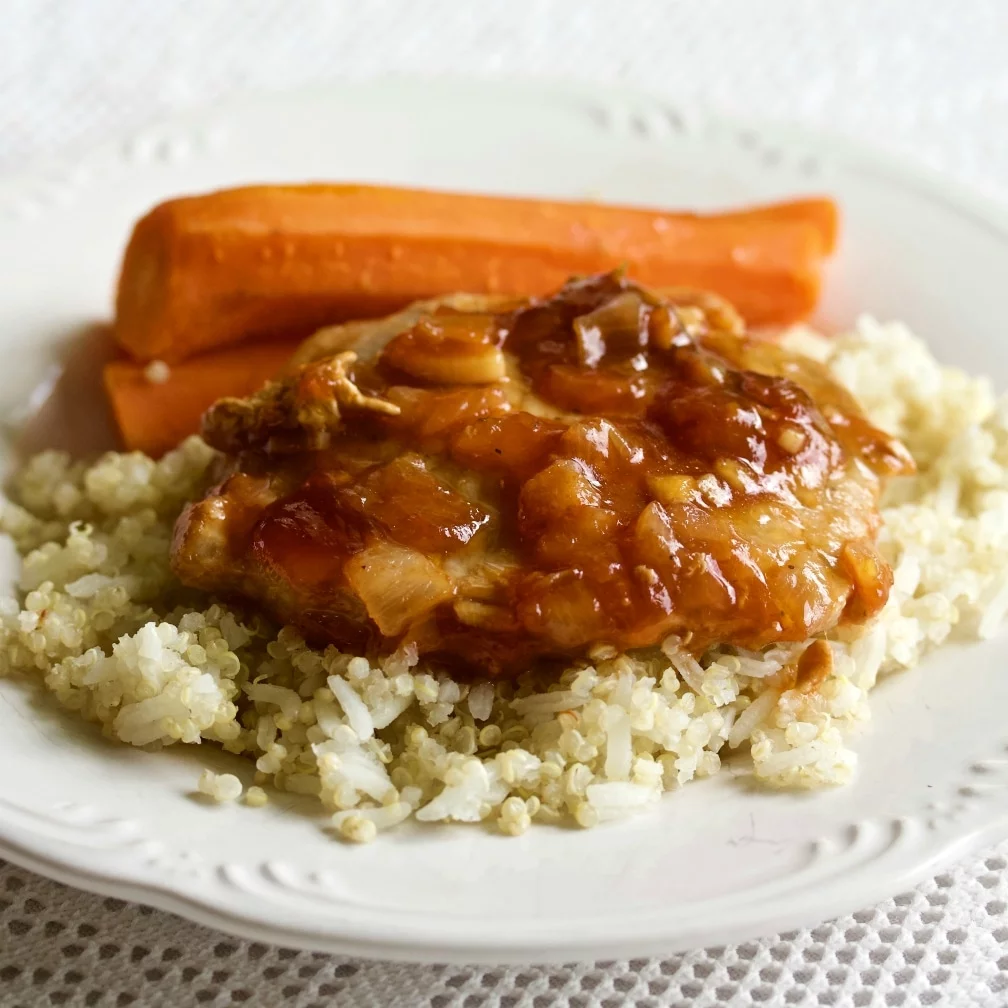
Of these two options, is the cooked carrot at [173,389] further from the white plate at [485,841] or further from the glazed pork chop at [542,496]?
the glazed pork chop at [542,496]

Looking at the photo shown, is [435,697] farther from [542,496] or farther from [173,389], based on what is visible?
[173,389]

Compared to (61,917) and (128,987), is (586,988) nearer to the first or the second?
Result: (128,987)

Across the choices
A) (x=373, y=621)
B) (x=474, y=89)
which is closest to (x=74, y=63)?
(x=474, y=89)

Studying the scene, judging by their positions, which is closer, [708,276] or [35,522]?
[35,522]

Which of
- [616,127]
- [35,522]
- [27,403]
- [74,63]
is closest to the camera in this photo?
[35,522]

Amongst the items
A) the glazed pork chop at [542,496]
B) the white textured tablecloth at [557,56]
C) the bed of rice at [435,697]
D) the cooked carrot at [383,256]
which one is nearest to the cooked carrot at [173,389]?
the cooked carrot at [383,256]

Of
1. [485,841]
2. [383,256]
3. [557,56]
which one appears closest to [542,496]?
Result: [485,841]
